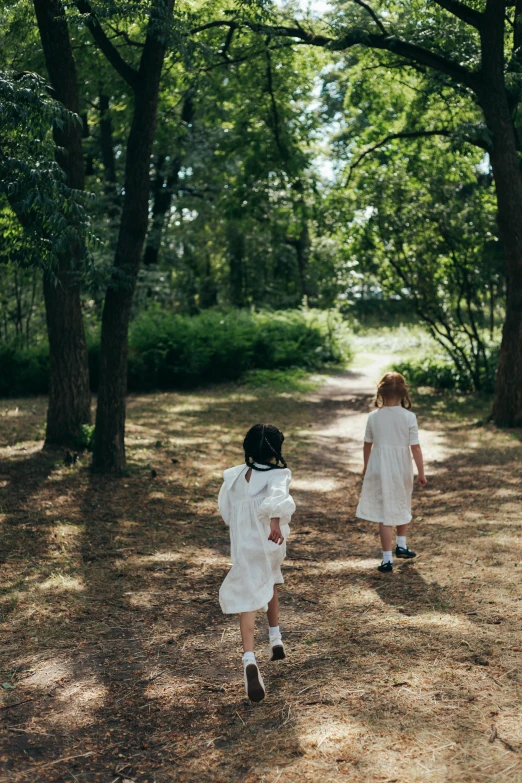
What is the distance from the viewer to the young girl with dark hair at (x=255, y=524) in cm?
424

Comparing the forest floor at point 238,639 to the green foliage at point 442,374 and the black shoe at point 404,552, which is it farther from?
the green foliage at point 442,374

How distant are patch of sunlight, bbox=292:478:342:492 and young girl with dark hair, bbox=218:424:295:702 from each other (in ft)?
17.4

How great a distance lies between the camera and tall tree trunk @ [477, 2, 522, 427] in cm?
1170

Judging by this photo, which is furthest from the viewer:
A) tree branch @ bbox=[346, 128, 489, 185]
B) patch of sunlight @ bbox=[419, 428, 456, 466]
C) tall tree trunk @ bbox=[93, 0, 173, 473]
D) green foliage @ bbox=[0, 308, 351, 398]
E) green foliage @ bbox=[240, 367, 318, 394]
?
green foliage @ bbox=[240, 367, 318, 394]

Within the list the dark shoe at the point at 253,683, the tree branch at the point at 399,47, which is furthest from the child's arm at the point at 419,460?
the tree branch at the point at 399,47

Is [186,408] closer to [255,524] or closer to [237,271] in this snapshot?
[255,524]

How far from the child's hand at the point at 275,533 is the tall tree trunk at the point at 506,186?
363 inches

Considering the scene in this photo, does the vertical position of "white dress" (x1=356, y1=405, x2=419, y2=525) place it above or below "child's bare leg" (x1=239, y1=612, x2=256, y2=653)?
above

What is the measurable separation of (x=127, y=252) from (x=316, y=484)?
3704 mm

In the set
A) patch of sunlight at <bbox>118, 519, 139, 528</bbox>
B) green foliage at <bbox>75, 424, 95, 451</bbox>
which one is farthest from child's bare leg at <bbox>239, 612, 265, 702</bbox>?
green foliage at <bbox>75, 424, 95, 451</bbox>

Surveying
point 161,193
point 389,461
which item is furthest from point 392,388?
point 161,193

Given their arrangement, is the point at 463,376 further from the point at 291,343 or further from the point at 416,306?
the point at 291,343

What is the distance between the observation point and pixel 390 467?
21.1ft

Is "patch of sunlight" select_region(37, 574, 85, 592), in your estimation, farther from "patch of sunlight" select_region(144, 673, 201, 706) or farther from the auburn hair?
the auburn hair
